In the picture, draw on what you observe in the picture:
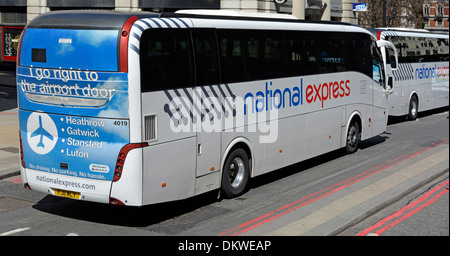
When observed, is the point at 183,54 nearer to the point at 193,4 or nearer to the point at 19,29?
the point at 193,4

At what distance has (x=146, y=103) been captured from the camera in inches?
349

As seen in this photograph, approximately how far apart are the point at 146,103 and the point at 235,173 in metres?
3.03

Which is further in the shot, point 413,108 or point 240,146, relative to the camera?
point 413,108

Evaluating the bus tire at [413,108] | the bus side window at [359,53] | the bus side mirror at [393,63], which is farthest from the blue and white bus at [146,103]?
the bus tire at [413,108]

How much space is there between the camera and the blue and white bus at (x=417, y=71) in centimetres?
2214

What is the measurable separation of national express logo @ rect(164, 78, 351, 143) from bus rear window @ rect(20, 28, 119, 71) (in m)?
1.11

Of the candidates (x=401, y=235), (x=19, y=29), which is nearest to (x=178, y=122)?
(x=401, y=235)

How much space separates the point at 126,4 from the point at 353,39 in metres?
18.1

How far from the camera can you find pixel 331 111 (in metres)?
14.4

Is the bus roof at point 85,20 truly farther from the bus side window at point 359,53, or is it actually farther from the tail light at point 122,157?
the bus side window at point 359,53

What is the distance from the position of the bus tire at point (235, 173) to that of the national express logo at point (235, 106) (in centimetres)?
49

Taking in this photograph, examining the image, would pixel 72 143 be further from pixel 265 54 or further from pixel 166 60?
pixel 265 54

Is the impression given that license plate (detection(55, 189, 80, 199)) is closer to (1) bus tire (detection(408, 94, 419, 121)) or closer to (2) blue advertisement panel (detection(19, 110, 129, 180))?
(2) blue advertisement panel (detection(19, 110, 129, 180))

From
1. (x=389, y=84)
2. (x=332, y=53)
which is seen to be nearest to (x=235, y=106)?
(x=332, y=53)
